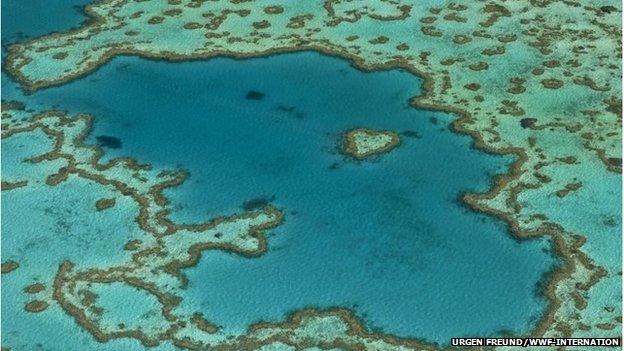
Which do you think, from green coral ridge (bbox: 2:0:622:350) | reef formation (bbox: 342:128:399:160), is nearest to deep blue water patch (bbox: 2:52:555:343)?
reef formation (bbox: 342:128:399:160)

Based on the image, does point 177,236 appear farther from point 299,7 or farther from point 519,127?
point 299,7

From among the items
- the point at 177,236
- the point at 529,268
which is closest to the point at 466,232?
the point at 529,268

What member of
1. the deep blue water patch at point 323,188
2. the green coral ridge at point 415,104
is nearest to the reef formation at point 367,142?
the deep blue water patch at point 323,188

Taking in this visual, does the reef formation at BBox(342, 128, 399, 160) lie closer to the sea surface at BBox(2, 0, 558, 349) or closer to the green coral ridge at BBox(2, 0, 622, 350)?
the sea surface at BBox(2, 0, 558, 349)

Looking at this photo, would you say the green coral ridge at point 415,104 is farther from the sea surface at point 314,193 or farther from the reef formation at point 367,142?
the reef formation at point 367,142

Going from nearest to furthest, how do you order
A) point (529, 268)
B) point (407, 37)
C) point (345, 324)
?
point (345, 324) → point (529, 268) → point (407, 37)

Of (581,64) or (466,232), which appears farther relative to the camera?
(581,64)
